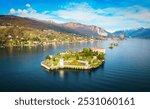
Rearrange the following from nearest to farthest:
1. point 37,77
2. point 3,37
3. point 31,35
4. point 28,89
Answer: point 28,89 → point 37,77 → point 3,37 → point 31,35

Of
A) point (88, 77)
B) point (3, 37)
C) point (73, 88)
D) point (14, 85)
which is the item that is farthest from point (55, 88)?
point (3, 37)

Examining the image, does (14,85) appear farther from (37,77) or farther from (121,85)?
(121,85)

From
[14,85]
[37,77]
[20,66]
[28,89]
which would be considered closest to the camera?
[28,89]

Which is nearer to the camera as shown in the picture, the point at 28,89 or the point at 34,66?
the point at 28,89

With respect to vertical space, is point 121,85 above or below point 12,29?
below

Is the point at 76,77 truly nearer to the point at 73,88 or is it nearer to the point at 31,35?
the point at 73,88

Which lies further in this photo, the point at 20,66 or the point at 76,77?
the point at 20,66

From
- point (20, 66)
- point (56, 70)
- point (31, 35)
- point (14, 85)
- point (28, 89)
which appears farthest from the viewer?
point (31, 35)

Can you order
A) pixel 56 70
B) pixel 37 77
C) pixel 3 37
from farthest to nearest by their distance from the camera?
pixel 3 37 → pixel 56 70 → pixel 37 77

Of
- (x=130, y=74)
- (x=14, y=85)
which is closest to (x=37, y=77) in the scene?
(x=14, y=85)
